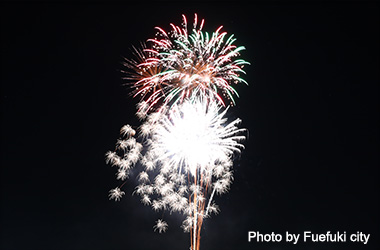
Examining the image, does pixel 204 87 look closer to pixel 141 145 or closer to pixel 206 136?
pixel 206 136

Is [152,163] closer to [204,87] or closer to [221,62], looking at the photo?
[204,87]

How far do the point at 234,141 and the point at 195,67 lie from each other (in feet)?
14.3

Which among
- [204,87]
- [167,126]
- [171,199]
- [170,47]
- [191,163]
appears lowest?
[171,199]

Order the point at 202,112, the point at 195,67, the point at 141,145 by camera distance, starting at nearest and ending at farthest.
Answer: the point at 195,67 → the point at 202,112 → the point at 141,145

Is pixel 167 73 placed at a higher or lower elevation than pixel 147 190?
higher

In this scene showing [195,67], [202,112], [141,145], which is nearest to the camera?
[195,67]

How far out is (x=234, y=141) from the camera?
64.6ft

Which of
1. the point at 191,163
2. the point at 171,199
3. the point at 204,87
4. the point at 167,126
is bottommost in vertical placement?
the point at 171,199

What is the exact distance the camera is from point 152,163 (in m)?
20.9

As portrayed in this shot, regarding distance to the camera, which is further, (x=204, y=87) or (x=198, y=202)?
(x=198, y=202)

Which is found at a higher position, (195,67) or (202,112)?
(195,67)

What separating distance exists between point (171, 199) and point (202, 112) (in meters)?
5.39

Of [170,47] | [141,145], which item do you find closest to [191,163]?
[141,145]

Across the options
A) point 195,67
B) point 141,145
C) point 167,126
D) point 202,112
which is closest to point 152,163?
point 141,145
